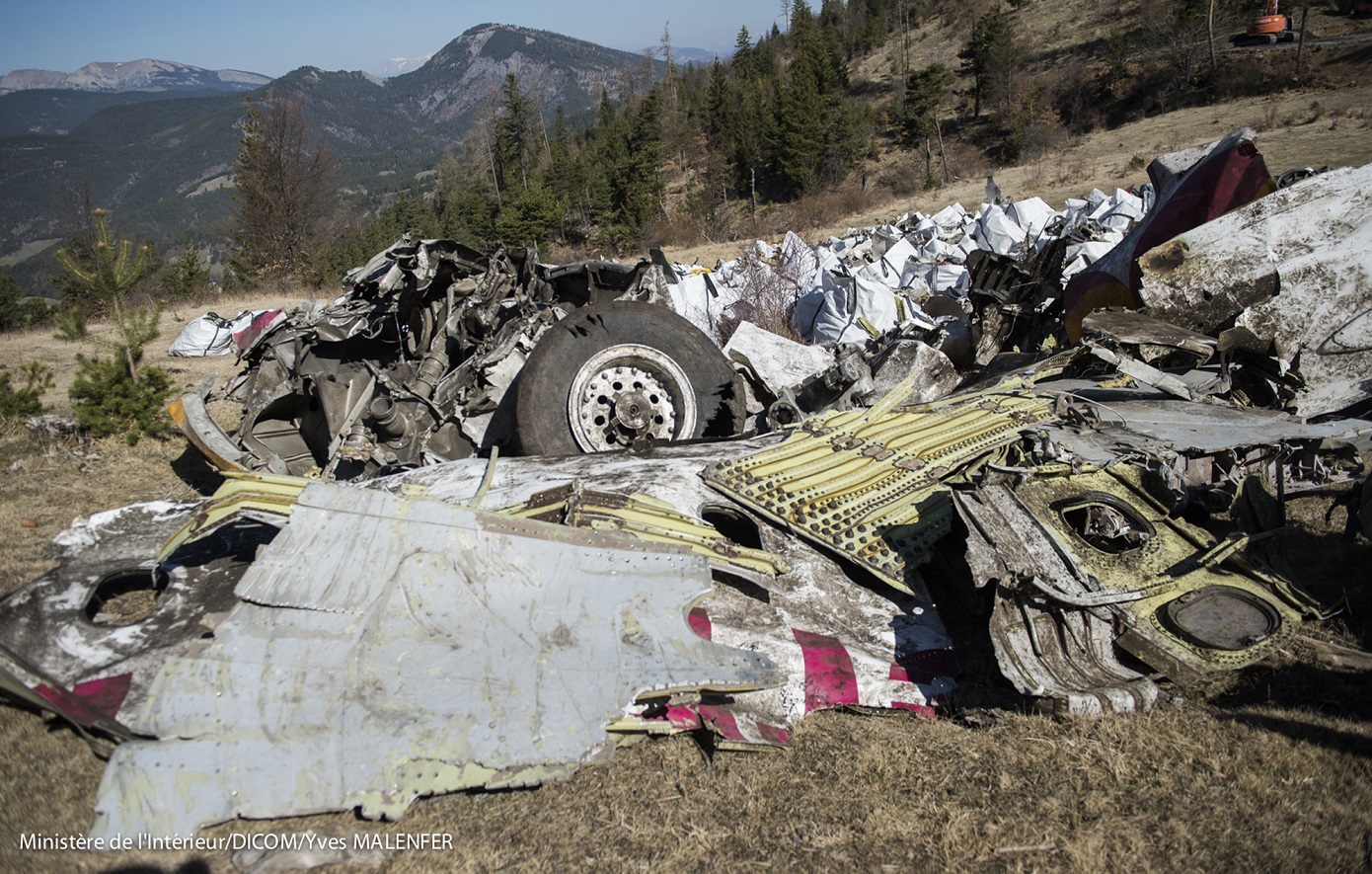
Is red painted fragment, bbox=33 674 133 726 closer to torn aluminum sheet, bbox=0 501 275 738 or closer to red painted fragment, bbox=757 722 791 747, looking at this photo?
torn aluminum sheet, bbox=0 501 275 738

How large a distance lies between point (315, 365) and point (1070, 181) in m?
23.9

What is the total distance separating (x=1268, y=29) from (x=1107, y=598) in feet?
96.5

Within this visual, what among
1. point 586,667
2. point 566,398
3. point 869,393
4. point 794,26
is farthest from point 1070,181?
point 794,26

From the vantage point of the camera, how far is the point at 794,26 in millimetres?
72750

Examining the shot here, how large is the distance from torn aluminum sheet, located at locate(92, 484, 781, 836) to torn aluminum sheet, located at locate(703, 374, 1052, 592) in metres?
0.79

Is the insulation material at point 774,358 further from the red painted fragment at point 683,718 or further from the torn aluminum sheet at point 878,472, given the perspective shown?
the red painted fragment at point 683,718

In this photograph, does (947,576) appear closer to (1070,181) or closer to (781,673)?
(781,673)

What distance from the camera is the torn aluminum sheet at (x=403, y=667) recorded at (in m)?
2.30

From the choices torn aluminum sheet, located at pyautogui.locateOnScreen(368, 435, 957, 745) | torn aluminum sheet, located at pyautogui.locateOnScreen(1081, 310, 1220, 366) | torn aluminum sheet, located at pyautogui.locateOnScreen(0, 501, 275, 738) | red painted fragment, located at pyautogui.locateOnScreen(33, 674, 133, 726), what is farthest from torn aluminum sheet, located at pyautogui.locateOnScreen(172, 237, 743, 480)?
torn aluminum sheet, located at pyautogui.locateOnScreen(1081, 310, 1220, 366)

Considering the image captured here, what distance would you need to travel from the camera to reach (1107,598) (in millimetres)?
3002

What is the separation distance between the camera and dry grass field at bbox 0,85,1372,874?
7.44 feet

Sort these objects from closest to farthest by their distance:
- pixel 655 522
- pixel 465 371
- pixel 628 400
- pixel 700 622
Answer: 1. pixel 700 622
2. pixel 655 522
3. pixel 628 400
4. pixel 465 371

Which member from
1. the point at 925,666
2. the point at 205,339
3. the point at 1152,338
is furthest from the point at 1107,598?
the point at 205,339

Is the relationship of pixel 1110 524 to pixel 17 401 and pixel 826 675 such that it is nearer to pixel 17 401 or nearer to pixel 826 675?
pixel 826 675
